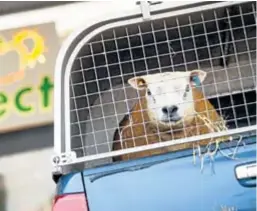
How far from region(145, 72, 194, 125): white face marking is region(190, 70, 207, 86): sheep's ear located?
0.03 m

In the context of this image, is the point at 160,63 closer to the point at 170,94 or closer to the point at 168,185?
the point at 170,94

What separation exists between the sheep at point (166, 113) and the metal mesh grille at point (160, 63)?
0.16 ft

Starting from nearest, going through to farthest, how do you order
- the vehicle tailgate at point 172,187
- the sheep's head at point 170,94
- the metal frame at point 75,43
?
the vehicle tailgate at point 172,187
the metal frame at point 75,43
the sheep's head at point 170,94

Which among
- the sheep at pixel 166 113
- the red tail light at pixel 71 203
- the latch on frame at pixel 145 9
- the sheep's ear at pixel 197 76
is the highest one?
the latch on frame at pixel 145 9

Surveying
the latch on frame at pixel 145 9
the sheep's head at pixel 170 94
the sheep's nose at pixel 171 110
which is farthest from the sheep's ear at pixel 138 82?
the latch on frame at pixel 145 9

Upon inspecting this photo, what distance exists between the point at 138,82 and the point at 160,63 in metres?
0.14

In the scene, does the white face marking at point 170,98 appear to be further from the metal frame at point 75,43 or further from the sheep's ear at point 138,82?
the metal frame at point 75,43

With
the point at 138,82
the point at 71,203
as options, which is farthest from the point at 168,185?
the point at 138,82

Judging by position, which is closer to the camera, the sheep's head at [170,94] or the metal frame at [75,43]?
the metal frame at [75,43]

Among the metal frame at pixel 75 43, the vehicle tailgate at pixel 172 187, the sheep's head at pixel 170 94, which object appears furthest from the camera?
the sheep's head at pixel 170 94

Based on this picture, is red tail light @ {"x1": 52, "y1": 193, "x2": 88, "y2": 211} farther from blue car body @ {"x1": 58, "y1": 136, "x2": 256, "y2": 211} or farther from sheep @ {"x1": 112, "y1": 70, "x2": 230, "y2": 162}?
sheep @ {"x1": 112, "y1": 70, "x2": 230, "y2": 162}

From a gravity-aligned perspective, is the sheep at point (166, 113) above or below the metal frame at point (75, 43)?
below

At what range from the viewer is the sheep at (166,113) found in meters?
2.12

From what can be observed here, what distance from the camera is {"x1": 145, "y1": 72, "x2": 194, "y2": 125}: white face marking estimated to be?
2.13m
